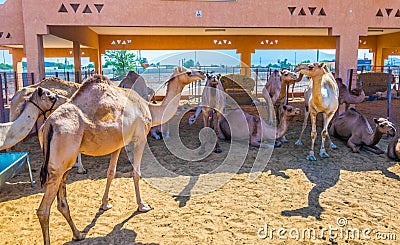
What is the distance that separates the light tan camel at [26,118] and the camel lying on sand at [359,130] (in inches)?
252

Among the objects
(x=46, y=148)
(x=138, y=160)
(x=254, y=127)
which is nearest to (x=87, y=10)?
(x=254, y=127)

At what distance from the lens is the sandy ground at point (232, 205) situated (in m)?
4.46

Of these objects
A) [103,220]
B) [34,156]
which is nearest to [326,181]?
[103,220]

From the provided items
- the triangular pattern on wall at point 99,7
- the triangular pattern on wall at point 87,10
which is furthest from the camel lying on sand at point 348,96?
the triangular pattern on wall at point 87,10

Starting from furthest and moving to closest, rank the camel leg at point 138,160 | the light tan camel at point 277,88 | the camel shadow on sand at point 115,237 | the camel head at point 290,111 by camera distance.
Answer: the light tan camel at point 277,88 < the camel head at point 290,111 < the camel leg at point 138,160 < the camel shadow on sand at point 115,237

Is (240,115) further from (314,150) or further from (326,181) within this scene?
(326,181)

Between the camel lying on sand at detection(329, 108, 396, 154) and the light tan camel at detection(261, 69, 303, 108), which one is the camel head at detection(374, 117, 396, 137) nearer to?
the camel lying on sand at detection(329, 108, 396, 154)

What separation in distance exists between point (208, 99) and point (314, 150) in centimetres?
273

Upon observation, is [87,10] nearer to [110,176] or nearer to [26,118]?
[26,118]

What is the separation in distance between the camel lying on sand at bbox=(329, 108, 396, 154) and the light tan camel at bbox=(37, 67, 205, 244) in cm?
452

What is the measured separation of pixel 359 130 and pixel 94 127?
6.56 metres

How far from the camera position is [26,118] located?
502 cm

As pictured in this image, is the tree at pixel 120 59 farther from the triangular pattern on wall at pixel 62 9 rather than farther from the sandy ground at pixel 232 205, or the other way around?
the sandy ground at pixel 232 205

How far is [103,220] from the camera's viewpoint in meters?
4.89
